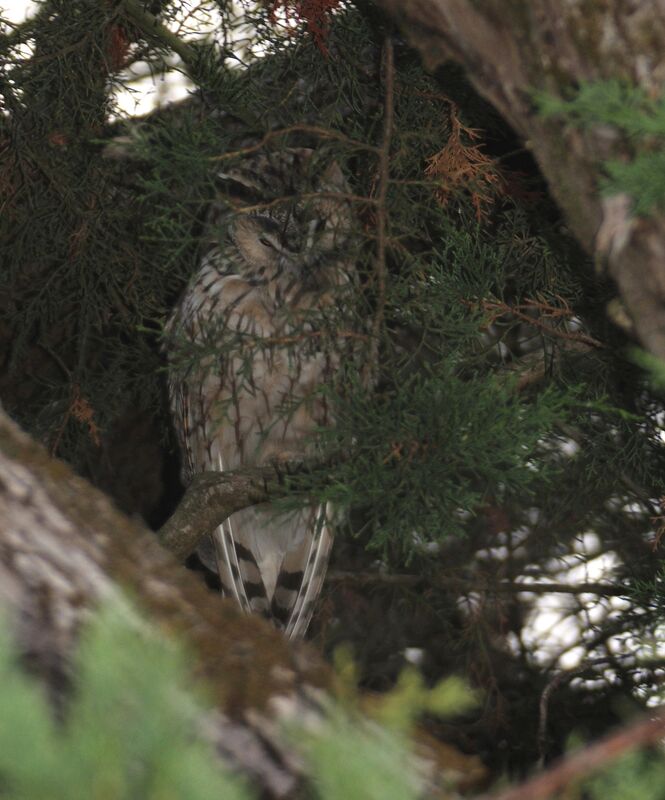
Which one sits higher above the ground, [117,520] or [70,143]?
[70,143]

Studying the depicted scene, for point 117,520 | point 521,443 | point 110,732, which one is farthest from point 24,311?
point 110,732

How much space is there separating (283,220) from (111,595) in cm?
167

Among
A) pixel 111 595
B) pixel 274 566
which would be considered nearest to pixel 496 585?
pixel 274 566

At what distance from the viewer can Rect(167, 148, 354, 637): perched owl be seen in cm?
230

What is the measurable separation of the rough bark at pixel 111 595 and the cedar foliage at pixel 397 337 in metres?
0.58

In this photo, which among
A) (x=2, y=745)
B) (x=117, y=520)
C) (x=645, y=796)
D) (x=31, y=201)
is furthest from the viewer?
(x=31, y=201)

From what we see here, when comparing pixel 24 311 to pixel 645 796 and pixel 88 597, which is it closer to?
pixel 88 597

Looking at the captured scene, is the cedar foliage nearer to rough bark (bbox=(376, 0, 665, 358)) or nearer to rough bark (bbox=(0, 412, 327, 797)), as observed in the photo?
rough bark (bbox=(376, 0, 665, 358))

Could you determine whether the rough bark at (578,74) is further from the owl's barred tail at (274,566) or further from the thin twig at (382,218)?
the owl's barred tail at (274,566)

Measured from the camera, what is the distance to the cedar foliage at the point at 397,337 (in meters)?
1.65

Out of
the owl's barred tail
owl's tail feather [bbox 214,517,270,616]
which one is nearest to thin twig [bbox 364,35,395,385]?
the owl's barred tail

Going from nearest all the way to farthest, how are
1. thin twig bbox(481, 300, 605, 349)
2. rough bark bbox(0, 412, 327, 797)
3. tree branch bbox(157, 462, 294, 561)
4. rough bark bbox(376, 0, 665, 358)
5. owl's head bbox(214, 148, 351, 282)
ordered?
rough bark bbox(0, 412, 327, 797), rough bark bbox(376, 0, 665, 358), thin twig bbox(481, 300, 605, 349), tree branch bbox(157, 462, 294, 561), owl's head bbox(214, 148, 351, 282)

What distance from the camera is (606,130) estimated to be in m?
1.13

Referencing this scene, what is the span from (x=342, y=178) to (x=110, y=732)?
1.70m
